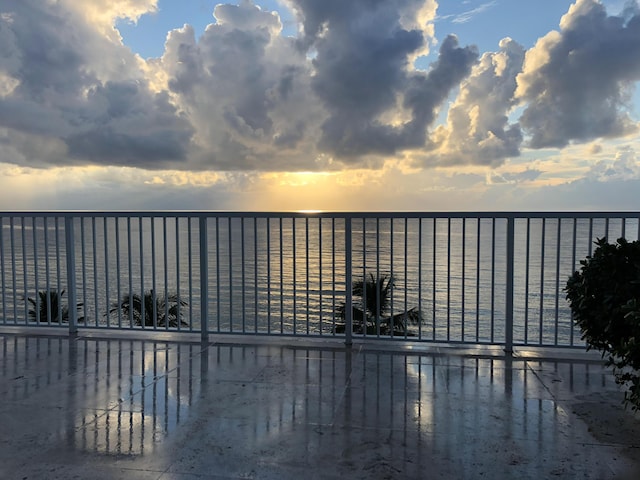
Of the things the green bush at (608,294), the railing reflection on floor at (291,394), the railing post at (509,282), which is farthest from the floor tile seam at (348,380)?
the green bush at (608,294)

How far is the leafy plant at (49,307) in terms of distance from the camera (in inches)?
187

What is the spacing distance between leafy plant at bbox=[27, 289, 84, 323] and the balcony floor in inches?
27.2

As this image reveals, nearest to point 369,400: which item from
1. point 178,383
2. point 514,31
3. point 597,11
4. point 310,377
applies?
point 310,377

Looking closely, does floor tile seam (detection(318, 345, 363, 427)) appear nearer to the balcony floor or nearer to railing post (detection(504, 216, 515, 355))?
the balcony floor

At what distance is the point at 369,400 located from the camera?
9.66ft

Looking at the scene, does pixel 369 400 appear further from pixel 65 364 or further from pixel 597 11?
pixel 597 11

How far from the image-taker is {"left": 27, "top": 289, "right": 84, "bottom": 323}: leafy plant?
4746mm

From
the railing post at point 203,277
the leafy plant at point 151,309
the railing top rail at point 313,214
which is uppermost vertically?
the railing top rail at point 313,214

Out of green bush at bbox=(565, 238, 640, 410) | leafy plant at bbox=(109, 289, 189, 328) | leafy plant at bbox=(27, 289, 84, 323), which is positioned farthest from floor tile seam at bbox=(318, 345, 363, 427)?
leafy plant at bbox=(27, 289, 84, 323)

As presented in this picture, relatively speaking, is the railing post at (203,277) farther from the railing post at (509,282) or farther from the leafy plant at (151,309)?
the railing post at (509,282)

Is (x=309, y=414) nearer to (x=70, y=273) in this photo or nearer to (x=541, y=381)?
(x=541, y=381)

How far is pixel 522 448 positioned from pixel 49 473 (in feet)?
7.22

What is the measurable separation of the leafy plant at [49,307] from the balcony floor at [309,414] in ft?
2.27

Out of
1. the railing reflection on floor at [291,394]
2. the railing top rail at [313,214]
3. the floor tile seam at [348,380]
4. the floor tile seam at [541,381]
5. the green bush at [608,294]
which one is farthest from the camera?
the railing top rail at [313,214]
